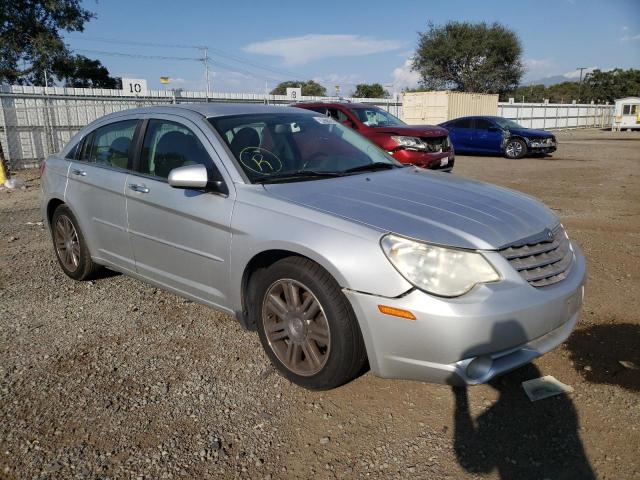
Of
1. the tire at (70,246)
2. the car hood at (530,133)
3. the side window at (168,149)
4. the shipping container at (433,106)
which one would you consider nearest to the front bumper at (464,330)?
the side window at (168,149)

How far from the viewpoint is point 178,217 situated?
11.7 feet

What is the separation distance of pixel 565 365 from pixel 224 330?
2328mm

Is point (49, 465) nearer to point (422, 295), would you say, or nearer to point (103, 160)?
point (422, 295)

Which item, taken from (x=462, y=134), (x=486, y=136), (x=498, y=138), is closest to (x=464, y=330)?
(x=498, y=138)

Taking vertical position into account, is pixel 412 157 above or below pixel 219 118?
below

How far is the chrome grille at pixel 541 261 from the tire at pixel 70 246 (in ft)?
11.8

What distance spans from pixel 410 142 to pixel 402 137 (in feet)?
0.65

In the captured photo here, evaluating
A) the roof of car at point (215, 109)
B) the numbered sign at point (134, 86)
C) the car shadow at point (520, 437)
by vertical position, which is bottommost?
the car shadow at point (520, 437)

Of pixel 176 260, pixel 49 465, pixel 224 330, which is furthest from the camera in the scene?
pixel 224 330

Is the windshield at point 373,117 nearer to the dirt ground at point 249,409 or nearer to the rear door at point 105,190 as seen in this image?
the rear door at point 105,190

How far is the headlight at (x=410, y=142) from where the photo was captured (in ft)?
34.2

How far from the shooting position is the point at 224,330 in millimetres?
3971

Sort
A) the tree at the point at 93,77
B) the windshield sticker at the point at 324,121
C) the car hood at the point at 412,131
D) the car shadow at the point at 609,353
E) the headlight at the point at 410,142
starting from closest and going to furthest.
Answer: the car shadow at the point at 609,353, the windshield sticker at the point at 324,121, the headlight at the point at 410,142, the car hood at the point at 412,131, the tree at the point at 93,77

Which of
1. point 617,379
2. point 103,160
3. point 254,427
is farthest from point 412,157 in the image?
point 254,427
